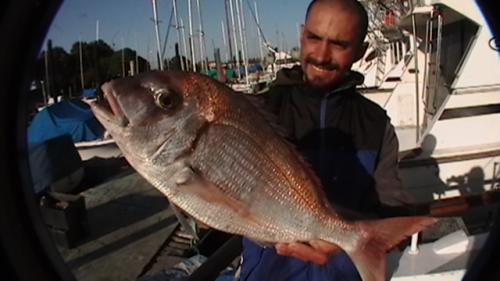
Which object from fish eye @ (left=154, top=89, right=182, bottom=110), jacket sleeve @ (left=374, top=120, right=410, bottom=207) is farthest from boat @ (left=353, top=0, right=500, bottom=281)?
fish eye @ (left=154, top=89, right=182, bottom=110)

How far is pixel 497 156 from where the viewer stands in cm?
716

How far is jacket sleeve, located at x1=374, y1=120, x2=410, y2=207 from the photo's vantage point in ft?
7.06

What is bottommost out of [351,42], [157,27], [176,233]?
[176,233]

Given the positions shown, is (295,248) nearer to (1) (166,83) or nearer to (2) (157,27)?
(1) (166,83)

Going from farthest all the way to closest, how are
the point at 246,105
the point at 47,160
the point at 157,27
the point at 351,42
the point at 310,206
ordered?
the point at 157,27 < the point at 47,160 < the point at 351,42 < the point at 310,206 < the point at 246,105

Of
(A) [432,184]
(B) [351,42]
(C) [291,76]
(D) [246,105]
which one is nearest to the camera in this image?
(D) [246,105]

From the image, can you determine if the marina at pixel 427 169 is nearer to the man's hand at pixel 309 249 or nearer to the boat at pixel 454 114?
the boat at pixel 454 114

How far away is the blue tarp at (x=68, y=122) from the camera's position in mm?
12344

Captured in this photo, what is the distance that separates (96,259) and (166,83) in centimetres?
536

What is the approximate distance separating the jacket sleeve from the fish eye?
42.6 inches

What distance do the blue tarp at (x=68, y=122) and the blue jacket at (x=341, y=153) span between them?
10.9 metres

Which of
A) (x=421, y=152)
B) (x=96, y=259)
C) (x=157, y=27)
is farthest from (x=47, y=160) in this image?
(x=421, y=152)

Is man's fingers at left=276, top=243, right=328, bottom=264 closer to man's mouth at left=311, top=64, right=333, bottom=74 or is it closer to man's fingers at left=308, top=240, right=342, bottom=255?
man's fingers at left=308, top=240, right=342, bottom=255

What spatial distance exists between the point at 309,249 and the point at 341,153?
1.79 ft
